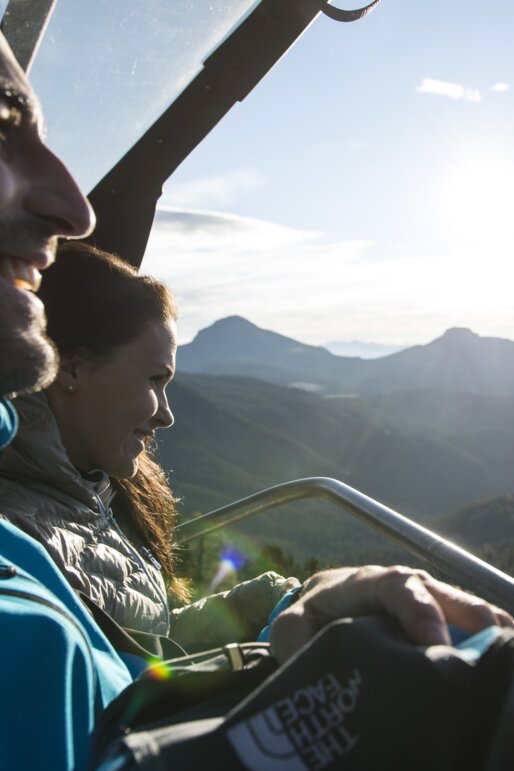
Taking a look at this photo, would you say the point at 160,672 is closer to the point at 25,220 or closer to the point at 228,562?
the point at 25,220

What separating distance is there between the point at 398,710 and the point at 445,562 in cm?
106

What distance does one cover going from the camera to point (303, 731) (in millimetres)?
567

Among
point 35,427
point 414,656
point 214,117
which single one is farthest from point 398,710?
point 214,117

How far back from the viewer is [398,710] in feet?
1.77

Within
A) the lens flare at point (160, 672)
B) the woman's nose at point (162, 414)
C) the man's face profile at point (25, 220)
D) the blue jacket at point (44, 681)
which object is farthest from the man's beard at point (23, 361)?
the woman's nose at point (162, 414)

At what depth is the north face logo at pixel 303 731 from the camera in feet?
1.82

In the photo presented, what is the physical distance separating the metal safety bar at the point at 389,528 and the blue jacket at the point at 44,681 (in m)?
0.81

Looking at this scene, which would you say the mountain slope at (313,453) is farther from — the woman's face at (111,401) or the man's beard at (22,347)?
the man's beard at (22,347)

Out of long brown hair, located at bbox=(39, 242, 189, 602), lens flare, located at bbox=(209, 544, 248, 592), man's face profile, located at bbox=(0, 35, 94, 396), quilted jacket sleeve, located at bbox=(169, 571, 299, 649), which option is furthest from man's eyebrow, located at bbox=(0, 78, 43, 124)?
lens flare, located at bbox=(209, 544, 248, 592)

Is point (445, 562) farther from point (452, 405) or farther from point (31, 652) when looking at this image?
point (452, 405)

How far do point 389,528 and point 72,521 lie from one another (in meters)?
0.93

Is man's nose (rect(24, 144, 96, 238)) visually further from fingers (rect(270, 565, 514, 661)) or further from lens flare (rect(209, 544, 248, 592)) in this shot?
lens flare (rect(209, 544, 248, 592))

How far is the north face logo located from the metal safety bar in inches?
33.5

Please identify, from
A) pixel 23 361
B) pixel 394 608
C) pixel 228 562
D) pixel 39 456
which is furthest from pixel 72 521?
pixel 228 562
